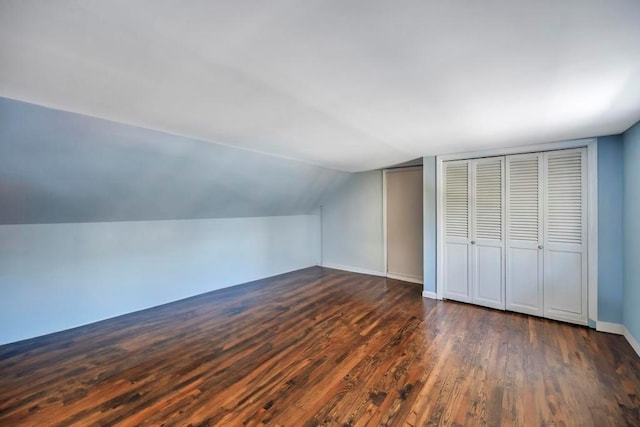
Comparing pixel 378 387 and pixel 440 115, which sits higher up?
pixel 440 115

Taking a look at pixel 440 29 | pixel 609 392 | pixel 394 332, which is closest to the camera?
pixel 440 29

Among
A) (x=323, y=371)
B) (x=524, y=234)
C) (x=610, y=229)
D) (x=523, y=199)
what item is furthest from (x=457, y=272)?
(x=323, y=371)

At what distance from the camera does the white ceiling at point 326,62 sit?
3.72ft

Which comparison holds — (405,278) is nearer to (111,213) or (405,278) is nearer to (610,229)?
(610,229)

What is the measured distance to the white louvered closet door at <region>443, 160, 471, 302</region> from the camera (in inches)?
152

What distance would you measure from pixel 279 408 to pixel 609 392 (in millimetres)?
2361

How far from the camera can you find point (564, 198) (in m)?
3.22

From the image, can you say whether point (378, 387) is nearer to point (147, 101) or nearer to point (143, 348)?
point (143, 348)

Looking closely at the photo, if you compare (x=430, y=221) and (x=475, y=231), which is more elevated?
(x=430, y=221)

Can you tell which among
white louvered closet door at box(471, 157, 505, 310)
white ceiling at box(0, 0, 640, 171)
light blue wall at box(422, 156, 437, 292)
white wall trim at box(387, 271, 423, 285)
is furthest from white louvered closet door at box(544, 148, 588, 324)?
white wall trim at box(387, 271, 423, 285)

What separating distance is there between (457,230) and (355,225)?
2245 mm

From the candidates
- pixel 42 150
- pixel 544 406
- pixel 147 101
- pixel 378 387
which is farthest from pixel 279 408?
pixel 42 150

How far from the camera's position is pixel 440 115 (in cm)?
234

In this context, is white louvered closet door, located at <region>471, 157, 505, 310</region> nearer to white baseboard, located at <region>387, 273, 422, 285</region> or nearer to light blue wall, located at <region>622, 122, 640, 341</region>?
light blue wall, located at <region>622, 122, 640, 341</region>
